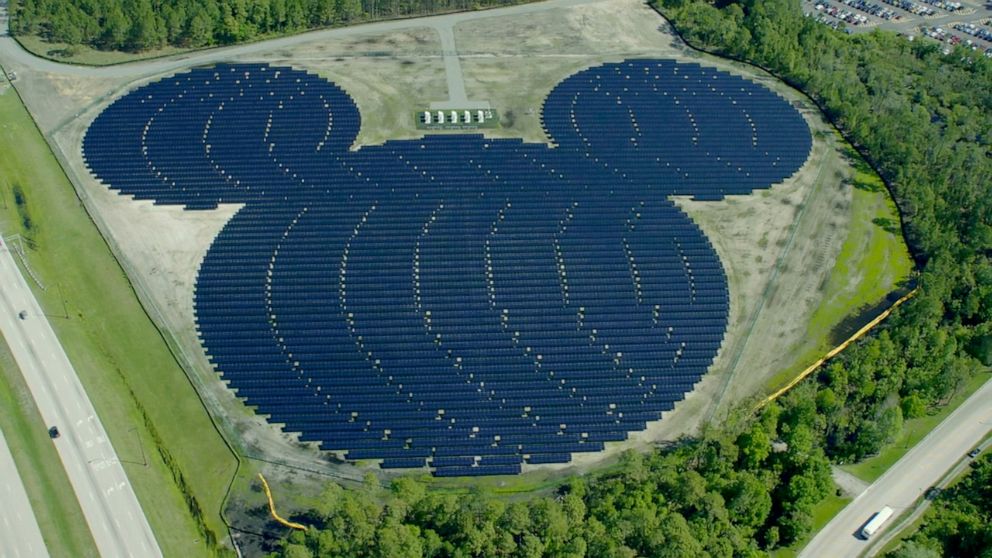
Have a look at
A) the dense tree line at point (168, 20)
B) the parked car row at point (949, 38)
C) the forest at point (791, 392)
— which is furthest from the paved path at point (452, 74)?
the parked car row at point (949, 38)

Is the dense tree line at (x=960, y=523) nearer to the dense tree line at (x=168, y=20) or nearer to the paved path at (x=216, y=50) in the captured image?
the paved path at (x=216, y=50)

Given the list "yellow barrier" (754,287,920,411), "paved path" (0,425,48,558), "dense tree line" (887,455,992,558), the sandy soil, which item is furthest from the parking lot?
"paved path" (0,425,48,558)

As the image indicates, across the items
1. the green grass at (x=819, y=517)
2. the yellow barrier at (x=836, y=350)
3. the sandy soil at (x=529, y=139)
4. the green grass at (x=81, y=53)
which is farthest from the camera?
the green grass at (x=81, y=53)

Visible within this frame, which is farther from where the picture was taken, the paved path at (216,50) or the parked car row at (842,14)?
the parked car row at (842,14)

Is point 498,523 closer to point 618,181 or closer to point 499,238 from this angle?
point 499,238

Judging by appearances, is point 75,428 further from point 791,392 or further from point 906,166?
point 906,166

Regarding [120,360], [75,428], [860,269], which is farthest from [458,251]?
[860,269]
